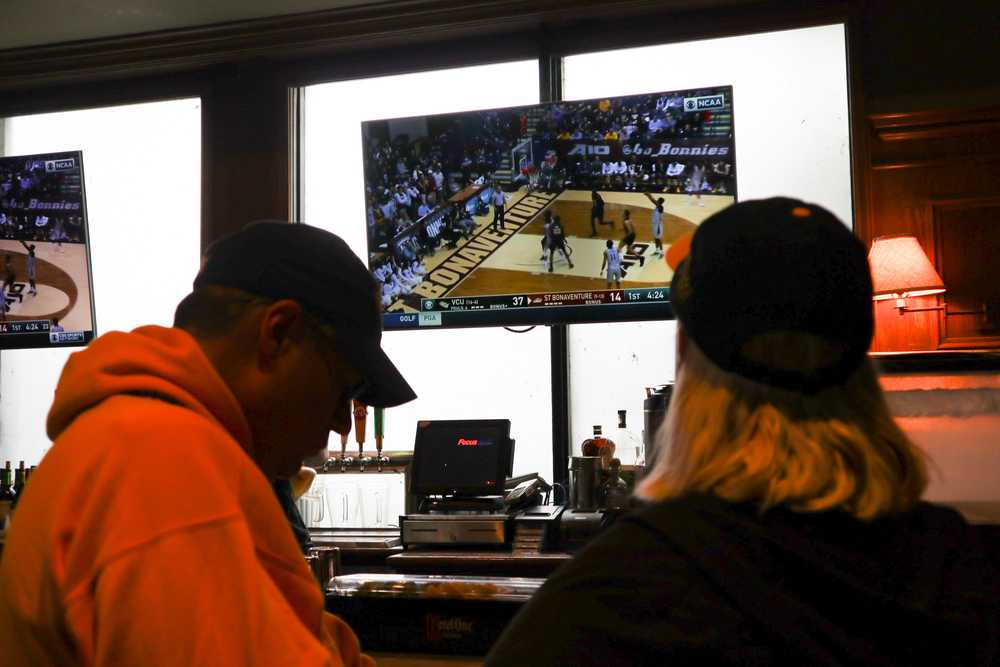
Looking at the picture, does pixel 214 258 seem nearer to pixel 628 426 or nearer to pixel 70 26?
pixel 628 426

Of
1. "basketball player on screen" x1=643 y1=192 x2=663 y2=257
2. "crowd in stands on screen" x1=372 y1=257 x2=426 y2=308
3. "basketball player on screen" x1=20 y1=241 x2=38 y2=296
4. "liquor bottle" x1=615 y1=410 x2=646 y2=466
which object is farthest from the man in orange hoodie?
"basketball player on screen" x1=20 y1=241 x2=38 y2=296

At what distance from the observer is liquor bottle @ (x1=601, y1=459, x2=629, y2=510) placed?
10.4ft

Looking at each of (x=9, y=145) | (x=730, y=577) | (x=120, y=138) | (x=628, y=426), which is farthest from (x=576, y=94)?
(x=730, y=577)

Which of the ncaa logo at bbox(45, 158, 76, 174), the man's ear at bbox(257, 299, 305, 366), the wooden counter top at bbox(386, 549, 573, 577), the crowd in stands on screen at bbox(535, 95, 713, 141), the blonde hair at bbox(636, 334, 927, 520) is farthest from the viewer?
the ncaa logo at bbox(45, 158, 76, 174)

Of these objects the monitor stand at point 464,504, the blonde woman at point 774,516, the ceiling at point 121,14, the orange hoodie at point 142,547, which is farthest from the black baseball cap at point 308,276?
the ceiling at point 121,14

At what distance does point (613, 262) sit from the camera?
3486 mm

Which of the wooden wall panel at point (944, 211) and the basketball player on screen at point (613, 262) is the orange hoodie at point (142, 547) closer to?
the basketball player on screen at point (613, 262)

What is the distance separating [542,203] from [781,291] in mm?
2659

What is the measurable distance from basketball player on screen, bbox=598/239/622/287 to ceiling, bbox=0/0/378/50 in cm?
147

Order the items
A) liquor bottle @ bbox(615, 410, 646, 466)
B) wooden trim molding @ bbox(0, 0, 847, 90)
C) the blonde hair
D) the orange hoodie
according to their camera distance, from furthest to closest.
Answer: wooden trim molding @ bbox(0, 0, 847, 90) < liquor bottle @ bbox(615, 410, 646, 466) < the blonde hair < the orange hoodie

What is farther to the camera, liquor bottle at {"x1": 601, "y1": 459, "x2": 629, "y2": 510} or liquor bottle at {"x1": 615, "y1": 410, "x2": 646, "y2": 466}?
liquor bottle at {"x1": 615, "y1": 410, "x2": 646, "y2": 466}

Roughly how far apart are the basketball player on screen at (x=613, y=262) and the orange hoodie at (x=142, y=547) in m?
2.65

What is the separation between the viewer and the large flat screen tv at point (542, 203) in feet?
11.1

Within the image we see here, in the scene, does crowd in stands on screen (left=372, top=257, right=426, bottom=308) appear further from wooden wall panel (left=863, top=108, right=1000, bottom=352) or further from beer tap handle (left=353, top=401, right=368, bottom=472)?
wooden wall panel (left=863, top=108, right=1000, bottom=352)
